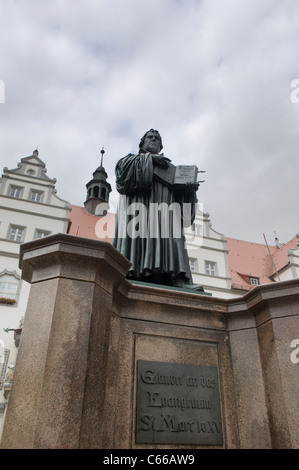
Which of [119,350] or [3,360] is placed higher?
[3,360]

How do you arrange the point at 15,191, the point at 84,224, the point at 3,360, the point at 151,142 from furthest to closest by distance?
the point at 84,224 < the point at 15,191 < the point at 3,360 < the point at 151,142

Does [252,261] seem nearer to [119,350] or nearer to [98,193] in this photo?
[98,193]

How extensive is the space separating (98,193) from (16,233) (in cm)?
1318

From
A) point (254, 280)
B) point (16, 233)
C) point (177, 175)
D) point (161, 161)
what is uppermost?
point (254, 280)

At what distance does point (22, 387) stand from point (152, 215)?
275cm

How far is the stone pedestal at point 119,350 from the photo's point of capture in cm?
273

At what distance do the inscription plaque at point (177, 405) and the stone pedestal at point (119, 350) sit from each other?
0.16 feet

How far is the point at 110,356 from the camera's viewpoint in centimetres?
333

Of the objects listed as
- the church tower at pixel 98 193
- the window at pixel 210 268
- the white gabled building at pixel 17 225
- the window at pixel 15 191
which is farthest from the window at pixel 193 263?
the window at pixel 15 191

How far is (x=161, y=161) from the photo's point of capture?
207 inches

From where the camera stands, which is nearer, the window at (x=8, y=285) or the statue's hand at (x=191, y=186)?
the statue's hand at (x=191, y=186)

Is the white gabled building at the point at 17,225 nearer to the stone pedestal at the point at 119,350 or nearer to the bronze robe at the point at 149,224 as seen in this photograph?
the bronze robe at the point at 149,224

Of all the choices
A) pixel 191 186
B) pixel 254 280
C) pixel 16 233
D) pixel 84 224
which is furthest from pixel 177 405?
pixel 254 280

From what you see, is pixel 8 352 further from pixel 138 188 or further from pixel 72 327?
pixel 72 327
